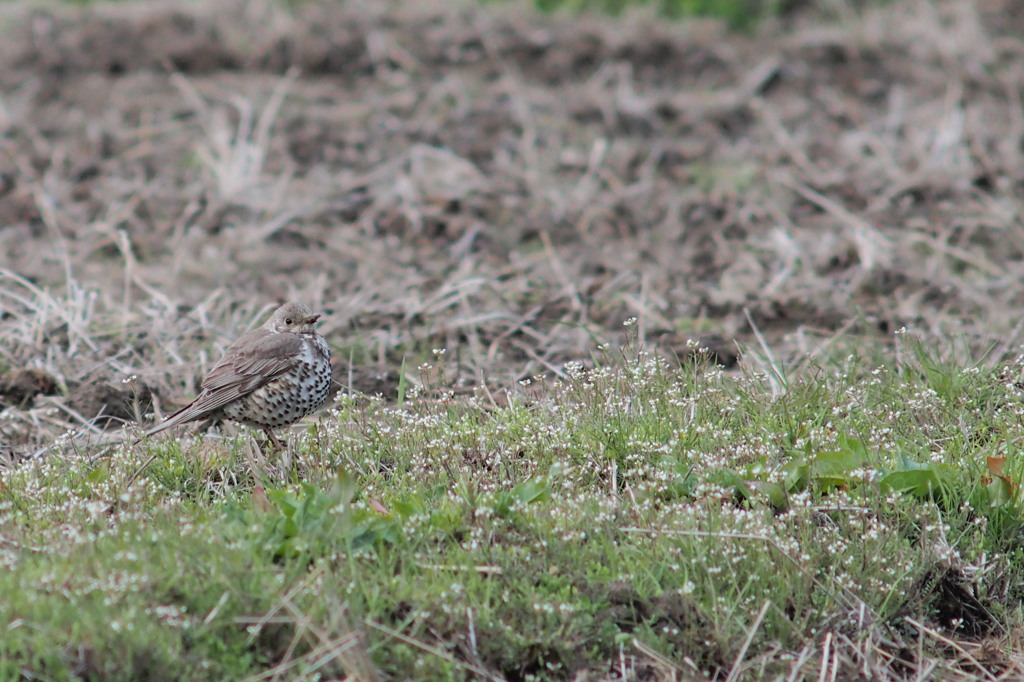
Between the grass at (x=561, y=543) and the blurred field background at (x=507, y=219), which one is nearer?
the grass at (x=561, y=543)

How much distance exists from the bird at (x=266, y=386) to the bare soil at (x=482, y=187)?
484 mm

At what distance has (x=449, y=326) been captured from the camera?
7.59 m

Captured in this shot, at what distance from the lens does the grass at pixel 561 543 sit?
4.05 meters

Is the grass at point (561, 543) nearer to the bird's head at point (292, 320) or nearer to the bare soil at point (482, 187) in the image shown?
the bird's head at point (292, 320)

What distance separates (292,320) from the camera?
6.38 meters

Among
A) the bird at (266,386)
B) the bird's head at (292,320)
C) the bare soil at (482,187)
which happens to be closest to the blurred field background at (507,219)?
the bare soil at (482,187)

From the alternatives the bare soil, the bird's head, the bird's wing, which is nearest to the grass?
the bird's wing

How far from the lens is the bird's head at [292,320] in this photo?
20.9 feet

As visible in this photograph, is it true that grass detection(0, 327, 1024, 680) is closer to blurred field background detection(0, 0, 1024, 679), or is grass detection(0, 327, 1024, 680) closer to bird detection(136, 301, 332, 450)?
blurred field background detection(0, 0, 1024, 679)

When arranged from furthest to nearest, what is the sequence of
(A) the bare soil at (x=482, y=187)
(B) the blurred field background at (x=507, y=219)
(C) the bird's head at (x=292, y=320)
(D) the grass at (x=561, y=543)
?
(A) the bare soil at (x=482, y=187), (C) the bird's head at (x=292, y=320), (B) the blurred field background at (x=507, y=219), (D) the grass at (x=561, y=543)

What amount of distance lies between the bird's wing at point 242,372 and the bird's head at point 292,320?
0.14 metres

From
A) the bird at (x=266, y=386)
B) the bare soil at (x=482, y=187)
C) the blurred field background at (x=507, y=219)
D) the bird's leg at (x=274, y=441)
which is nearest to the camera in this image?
the blurred field background at (x=507, y=219)

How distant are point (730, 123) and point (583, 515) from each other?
7.68 meters

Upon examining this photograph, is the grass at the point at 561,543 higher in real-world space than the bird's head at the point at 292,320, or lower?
lower
